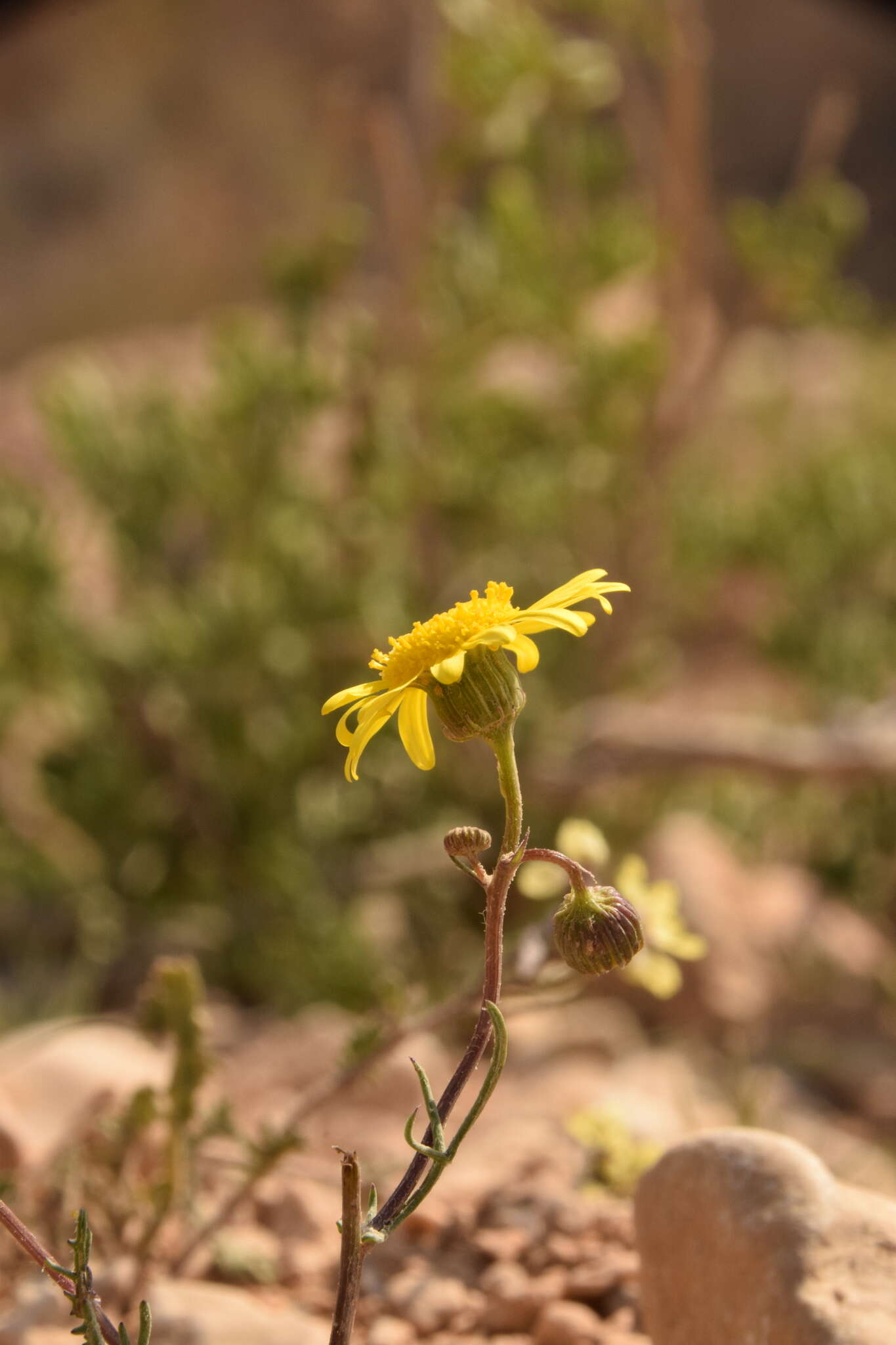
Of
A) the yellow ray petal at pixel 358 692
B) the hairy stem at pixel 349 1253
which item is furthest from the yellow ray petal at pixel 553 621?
the hairy stem at pixel 349 1253

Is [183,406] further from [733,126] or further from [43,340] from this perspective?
[733,126]

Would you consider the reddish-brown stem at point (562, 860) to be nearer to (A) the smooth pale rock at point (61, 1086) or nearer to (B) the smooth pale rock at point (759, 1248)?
(B) the smooth pale rock at point (759, 1248)

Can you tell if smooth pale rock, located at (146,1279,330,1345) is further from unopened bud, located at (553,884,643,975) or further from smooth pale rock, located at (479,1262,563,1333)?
unopened bud, located at (553,884,643,975)

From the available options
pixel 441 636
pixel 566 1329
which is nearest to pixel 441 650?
pixel 441 636

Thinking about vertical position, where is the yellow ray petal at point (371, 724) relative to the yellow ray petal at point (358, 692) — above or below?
below

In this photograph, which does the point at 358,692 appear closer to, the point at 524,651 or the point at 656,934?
the point at 524,651

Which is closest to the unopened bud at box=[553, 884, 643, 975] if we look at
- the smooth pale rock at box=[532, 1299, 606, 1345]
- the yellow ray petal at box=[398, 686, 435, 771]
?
the yellow ray petal at box=[398, 686, 435, 771]
